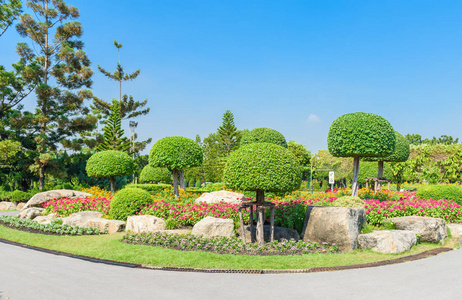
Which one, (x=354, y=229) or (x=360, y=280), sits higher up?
(x=354, y=229)

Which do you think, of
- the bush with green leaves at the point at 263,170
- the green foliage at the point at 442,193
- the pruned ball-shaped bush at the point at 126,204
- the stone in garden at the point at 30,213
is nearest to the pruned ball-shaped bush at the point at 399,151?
the green foliage at the point at 442,193

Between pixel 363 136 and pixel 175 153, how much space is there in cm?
643

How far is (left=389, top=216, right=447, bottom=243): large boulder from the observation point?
802cm

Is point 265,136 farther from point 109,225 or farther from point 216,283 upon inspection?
point 216,283

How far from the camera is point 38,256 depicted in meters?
6.79

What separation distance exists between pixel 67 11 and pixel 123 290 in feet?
74.4

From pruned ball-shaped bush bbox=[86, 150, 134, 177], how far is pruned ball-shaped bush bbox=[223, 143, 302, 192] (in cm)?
957

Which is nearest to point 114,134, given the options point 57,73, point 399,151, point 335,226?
point 57,73

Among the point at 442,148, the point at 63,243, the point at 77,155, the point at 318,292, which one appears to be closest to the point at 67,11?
the point at 77,155

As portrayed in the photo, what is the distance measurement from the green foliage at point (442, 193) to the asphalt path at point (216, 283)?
19.4ft

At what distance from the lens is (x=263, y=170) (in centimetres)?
704

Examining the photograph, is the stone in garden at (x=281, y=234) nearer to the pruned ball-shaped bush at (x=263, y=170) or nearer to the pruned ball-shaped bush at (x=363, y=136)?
the pruned ball-shaped bush at (x=263, y=170)

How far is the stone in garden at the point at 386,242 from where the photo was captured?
6.93 metres

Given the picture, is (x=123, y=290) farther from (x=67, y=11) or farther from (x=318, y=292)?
(x=67, y=11)
